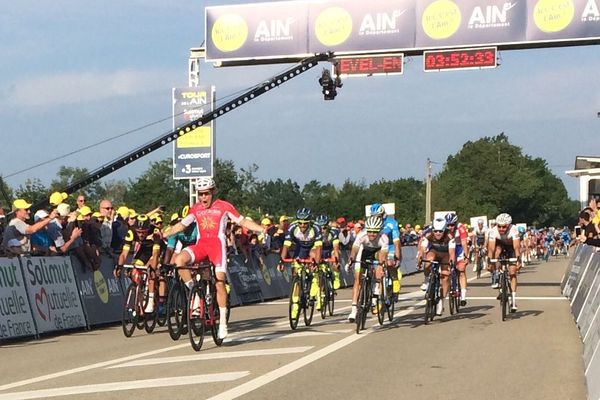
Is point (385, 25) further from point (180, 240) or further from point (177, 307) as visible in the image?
point (177, 307)

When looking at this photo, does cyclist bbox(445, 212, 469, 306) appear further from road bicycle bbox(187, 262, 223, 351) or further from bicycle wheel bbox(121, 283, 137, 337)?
road bicycle bbox(187, 262, 223, 351)

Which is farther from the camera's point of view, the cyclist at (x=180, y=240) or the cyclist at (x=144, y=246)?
the cyclist at (x=144, y=246)

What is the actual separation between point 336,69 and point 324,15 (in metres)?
4.78

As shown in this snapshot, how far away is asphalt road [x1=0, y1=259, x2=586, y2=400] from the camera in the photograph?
30.0 feet

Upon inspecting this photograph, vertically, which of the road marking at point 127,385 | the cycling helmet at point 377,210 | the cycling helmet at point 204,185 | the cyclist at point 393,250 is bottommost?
the road marking at point 127,385

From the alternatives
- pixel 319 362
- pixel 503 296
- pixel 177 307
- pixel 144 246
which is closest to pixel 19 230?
pixel 144 246

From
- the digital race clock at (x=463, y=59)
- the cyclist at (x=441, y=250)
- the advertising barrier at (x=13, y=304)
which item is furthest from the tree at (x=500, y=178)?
the advertising barrier at (x=13, y=304)

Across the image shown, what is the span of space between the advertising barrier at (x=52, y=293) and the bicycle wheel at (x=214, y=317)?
3970mm

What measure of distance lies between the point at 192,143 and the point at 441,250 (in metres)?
18.1

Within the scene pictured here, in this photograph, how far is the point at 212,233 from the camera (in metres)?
12.9

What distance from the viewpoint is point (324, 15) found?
1379 inches

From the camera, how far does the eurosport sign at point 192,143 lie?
34.2 m

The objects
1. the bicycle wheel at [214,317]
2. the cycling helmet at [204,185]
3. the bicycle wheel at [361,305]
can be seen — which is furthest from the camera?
the bicycle wheel at [361,305]

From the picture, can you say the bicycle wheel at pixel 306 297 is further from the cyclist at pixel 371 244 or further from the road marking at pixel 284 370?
the road marking at pixel 284 370
